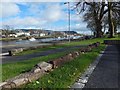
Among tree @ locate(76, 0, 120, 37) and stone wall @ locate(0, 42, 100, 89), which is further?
tree @ locate(76, 0, 120, 37)

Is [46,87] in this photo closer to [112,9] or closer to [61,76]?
[61,76]

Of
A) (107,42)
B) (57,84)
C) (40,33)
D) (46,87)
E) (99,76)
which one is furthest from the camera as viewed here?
(40,33)

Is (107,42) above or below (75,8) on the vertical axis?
below

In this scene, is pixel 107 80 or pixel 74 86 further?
pixel 107 80

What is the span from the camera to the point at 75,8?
61938 mm

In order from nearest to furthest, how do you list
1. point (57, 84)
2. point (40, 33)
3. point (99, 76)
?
point (57, 84) < point (99, 76) < point (40, 33)

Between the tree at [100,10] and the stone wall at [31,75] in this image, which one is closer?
the stone wall at [31,75]

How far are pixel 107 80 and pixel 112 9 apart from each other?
52308 millimetres

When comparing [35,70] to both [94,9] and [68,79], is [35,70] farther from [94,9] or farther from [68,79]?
[94,9]

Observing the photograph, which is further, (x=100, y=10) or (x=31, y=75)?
(x=100, y=10)

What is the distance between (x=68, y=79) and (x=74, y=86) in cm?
95

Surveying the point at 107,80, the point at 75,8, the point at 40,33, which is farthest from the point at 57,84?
the point at 40,33

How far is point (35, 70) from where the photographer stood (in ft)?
34.4

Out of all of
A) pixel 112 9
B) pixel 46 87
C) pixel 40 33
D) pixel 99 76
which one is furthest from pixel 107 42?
pixel 40 33
